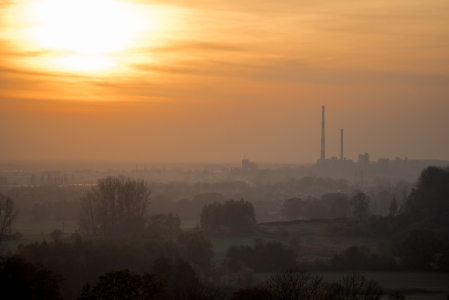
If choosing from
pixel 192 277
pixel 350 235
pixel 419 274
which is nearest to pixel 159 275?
pixel 192 277

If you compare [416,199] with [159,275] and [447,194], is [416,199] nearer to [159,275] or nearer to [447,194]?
[447,194]

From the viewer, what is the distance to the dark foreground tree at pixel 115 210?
42.1m

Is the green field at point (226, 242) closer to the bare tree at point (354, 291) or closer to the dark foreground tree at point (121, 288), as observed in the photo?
the bare tree at point (354, 291)

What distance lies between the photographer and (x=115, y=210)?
142 feet

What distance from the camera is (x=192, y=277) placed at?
2198 cm

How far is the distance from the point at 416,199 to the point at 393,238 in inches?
462

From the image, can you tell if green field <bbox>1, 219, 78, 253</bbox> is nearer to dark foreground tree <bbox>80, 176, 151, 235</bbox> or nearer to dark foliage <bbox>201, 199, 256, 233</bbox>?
dark foreground tree <bbox>80, 176, 151, 235</bbox>

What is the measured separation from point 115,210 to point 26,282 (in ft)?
85.5

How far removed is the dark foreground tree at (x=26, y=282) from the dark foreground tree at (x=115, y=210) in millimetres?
23513

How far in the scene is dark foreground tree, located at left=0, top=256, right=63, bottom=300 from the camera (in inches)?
642

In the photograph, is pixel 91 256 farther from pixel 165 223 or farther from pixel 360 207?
pixel 360 207

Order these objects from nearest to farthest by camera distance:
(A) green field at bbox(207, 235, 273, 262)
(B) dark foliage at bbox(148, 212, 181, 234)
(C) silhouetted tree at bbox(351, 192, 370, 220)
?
1. (A) green field at bbox(207, 235, 273, 262)
2. (B) dark foliage at bbox(148, 212, 181, 234)
3. (C) silhouetted tree at bbox(351, 192, 370, 220)

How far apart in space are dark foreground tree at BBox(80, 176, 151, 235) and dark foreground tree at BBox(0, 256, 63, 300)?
2351cm

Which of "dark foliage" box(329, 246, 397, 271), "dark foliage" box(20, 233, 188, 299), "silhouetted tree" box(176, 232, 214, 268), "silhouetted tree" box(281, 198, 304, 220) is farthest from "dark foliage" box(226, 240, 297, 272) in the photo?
"silhouetted tree" box(281, 198, 304, 220)
